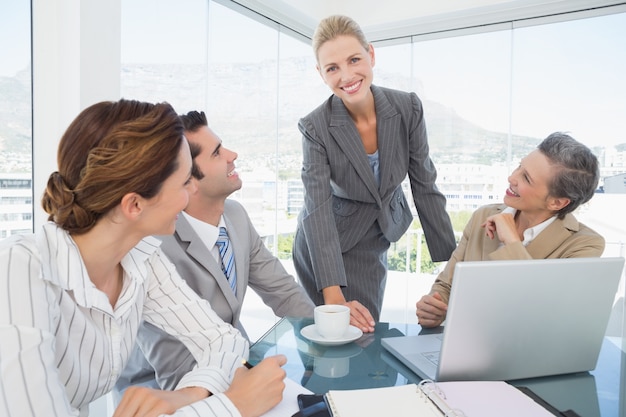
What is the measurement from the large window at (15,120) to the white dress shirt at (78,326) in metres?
1.06

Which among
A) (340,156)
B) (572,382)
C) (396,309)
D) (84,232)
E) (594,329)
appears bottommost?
(396,309)

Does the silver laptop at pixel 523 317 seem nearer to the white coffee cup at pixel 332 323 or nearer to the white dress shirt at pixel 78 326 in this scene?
the white coffee cup at pixel 332 323

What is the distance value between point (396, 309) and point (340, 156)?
2728 millimetres

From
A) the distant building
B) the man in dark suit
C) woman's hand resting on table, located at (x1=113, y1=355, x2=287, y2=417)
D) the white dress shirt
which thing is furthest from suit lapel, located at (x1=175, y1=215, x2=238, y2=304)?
the distant building

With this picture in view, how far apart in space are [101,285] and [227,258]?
0.57 metres

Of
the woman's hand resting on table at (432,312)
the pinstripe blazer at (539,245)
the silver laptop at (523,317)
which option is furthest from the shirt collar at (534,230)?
the silver laptop at (523,317)

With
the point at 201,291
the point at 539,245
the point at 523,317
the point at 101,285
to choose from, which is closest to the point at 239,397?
the point at 101,285

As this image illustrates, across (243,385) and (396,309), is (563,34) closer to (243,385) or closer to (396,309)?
(396,309)

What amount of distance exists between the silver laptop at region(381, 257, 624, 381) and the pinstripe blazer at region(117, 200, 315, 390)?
72 centimetres

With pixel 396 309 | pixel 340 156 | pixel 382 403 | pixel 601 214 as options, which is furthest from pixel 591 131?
pixel 382 403

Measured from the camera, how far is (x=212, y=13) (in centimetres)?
306

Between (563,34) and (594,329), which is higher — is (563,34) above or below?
above

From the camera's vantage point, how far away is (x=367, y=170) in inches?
82.1

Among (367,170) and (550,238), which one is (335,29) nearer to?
(367,170)
